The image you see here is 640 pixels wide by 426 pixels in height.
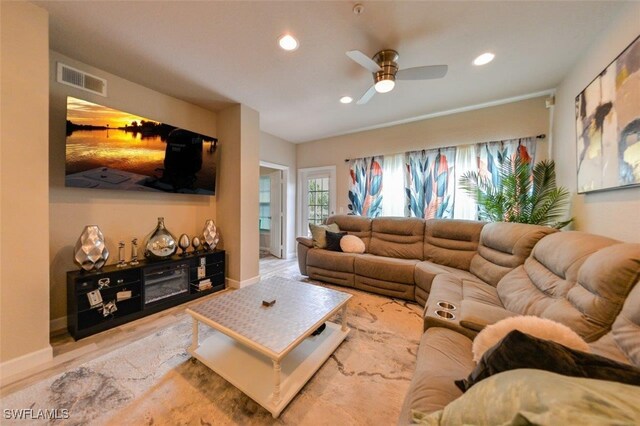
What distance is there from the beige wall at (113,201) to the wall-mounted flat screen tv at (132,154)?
22 cm

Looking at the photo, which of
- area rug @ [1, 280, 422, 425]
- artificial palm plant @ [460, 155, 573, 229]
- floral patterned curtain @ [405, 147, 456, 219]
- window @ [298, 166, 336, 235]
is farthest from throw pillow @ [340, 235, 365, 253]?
artificial palm plant @ [460, 155, 573, 229]

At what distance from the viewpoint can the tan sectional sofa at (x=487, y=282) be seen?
94 cm

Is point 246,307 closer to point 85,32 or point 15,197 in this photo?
point 15,197

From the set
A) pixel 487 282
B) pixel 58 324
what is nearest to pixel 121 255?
pixel 58 324

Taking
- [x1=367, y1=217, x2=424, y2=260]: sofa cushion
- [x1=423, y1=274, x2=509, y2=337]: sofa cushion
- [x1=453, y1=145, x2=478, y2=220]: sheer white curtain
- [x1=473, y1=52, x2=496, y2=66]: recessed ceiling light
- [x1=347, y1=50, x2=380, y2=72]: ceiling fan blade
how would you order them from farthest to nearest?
[x1=453, y1=145, x2=478, y2=220]: sheer white curtain < [x1=367, y1=217, x2=424, y2=260]: sofa cushion < [x1=473, y1=52, x2=496, y2=66]: recessed ceiling light < [x1=347, y1=50, x2=380, y2=72]: ceiling fan blade < [x1=423, y1=274, x2=509, y2=337]: sofa cushion

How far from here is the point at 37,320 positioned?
1599mm

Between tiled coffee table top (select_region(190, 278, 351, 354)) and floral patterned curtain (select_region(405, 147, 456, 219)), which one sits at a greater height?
floral patterned curtain (select_region(405, 147, 456, 219))

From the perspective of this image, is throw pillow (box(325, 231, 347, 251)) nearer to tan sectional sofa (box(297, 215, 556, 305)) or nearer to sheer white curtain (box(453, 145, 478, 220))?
tan sectional sofa (box(297, 215, 556, 305))

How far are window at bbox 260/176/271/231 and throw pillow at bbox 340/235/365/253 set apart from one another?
247 cm

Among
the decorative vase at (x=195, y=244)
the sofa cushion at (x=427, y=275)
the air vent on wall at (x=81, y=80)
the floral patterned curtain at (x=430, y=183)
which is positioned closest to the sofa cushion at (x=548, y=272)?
the sofa cushion at (x=427, y=275)

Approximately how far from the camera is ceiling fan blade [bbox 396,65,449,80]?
191 centimetres

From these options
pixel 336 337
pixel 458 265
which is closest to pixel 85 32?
pixel 336 337

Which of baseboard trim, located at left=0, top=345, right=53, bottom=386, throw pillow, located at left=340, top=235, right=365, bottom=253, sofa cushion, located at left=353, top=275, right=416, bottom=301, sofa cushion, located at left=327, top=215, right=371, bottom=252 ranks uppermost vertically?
sofa cushion, located at left=327, top=215, right=371, bottom=252

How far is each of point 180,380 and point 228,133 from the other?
112 inches
